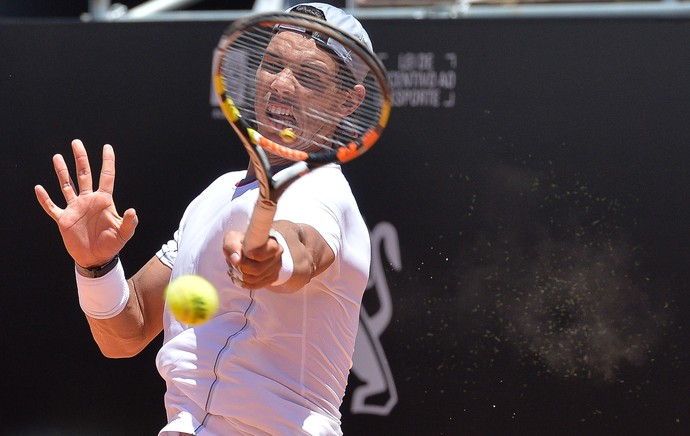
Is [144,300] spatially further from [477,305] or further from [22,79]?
[22,79]

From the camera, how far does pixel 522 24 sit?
355 cm

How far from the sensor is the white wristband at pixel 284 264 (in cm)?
175

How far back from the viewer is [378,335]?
3.70m

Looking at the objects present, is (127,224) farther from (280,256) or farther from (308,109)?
(280,256)

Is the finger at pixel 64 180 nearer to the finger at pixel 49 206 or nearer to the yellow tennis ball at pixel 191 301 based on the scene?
the finger at pixel 49 206

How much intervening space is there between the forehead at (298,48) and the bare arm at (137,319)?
60 centimetres

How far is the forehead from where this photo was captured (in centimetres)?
212

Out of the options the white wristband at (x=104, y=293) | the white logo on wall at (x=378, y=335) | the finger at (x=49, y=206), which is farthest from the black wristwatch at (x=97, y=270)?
the white logo on wall at (x=378, y=335)

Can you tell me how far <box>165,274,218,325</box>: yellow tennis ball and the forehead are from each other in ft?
1.76

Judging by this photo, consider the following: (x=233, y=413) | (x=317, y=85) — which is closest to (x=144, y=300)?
(x=233, y=413)

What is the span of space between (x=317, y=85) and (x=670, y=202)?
177 cm

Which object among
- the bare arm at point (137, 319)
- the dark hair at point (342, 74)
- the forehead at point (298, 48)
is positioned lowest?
the bare arm at point (137, 319)

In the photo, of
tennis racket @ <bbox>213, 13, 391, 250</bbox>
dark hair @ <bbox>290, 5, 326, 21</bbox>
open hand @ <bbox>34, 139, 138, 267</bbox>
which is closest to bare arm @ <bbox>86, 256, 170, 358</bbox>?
open hand @ <bbox>34, 139, 138, 267</bbox>

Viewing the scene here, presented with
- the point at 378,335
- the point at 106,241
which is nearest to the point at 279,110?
the point at 106,241
